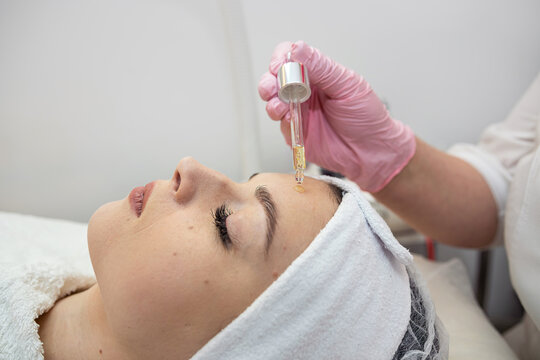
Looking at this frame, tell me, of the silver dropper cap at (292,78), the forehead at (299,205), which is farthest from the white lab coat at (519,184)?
the silver dropper cap at (292,78)

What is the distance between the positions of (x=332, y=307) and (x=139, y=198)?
47cm

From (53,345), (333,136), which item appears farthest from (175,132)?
(53,345)

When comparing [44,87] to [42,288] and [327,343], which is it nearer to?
[42,288]

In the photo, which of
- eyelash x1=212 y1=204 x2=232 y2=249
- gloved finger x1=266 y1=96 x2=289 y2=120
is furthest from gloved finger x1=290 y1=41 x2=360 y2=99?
eyelash x1=212 y1=204 x2=232 y2=249

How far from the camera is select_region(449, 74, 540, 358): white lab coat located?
0.93 meters

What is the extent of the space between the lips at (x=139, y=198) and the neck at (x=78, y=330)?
0.79ft

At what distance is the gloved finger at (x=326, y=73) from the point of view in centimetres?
88

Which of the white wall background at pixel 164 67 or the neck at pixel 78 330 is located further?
the white wall background at pixel 164 67

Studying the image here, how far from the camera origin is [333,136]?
1116mm

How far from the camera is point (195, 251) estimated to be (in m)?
0.65

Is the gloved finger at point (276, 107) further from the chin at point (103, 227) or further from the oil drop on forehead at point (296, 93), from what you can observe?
the chin at point (103, 227)

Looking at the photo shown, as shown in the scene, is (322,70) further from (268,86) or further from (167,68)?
(167,68)

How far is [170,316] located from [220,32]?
934mm

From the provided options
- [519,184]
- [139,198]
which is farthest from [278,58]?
[519,184]
